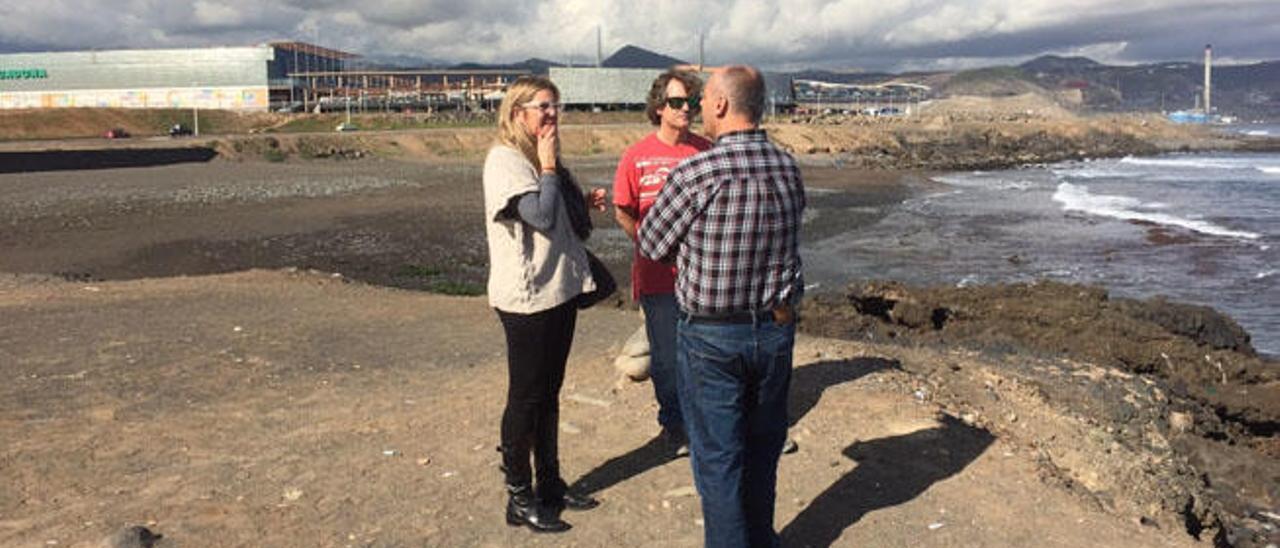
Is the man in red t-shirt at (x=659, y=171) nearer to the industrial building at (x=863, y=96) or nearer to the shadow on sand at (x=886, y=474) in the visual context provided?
the shadow on sand at (x=886, y=474)

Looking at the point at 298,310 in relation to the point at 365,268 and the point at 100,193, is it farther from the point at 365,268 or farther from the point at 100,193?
the point at 100,193

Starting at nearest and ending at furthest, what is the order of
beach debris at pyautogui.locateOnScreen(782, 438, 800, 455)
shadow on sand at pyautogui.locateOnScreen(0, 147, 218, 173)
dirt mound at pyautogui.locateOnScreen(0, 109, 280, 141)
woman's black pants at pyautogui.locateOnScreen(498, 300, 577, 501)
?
woman's black pants at pyautogui.locateOnScreen(498, 300, 577, 501), beach debris at pyautogui.locateOnScreen(782, 438, 800, 455), shadow on sand at pyautogui.locateOnScreen(0, 147, 218, 173), dirt mound at pyautogui.locateOnScreen(0, 109, 280, 141)

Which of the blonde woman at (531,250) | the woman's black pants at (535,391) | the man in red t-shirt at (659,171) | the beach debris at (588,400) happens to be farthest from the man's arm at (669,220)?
the beach debris at (588,400)

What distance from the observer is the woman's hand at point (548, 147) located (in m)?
3.87

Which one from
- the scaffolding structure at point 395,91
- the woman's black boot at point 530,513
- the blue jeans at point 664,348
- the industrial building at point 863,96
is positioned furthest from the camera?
the industrial building at point 863,96

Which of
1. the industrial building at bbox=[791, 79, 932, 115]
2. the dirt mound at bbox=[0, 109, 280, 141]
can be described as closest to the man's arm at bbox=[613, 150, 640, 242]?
the dirt mound at bbox=[0, 109, 280, 141]

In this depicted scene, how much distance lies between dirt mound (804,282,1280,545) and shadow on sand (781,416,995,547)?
22.0 inches

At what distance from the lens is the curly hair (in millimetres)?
4625

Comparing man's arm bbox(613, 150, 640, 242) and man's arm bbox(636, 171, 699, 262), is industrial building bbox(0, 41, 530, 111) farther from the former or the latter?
man's arm bbox(636, 171, 699, 262)

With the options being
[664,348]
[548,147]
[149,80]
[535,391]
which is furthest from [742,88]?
[149,80]

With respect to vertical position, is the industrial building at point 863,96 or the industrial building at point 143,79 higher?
the industrial building at point 863,96

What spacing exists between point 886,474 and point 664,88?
236 cm

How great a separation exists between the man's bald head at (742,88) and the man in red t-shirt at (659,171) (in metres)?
1.20

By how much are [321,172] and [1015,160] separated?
1669 inches
